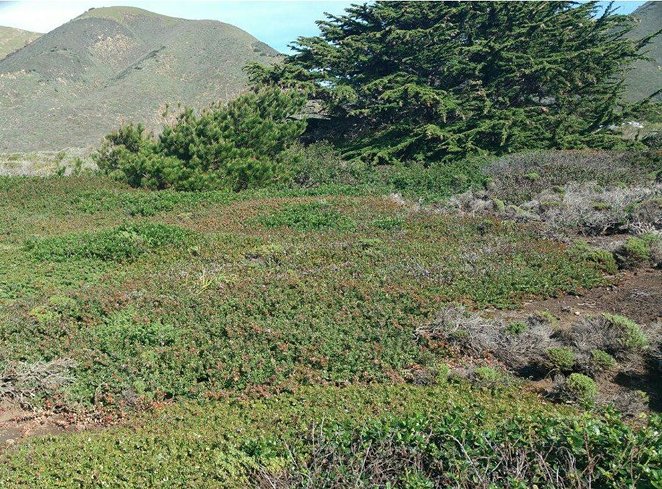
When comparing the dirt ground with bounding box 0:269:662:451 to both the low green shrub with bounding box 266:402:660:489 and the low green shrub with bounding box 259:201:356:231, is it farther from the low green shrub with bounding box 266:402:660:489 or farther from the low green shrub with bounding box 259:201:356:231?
the low green shrub with bounding box 259:201:356:231

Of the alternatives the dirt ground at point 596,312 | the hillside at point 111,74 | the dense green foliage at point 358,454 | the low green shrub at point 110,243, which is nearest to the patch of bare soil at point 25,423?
the dirt ground at point 596,312

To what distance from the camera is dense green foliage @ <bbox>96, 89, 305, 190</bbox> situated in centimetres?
1583

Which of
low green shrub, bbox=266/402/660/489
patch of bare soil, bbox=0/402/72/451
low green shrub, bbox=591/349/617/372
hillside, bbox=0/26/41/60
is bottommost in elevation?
patch of bare soil, bbox=0/402/72/451

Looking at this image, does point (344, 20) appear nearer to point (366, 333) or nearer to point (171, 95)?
point (366, 333)

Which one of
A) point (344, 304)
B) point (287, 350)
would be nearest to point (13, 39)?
point (344, 304)

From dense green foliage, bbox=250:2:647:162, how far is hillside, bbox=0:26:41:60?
61208mm

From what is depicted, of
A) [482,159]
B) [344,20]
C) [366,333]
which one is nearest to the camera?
[366,333]

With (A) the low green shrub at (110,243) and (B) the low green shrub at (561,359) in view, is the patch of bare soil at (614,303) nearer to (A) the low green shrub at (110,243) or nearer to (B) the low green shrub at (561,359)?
(B) the low green shrub at (561,359)

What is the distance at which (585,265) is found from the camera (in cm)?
885

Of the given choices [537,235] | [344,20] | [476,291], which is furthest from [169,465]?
[344,20]

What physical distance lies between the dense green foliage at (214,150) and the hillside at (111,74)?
21.4 m

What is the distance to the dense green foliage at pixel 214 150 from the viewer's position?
623 inches

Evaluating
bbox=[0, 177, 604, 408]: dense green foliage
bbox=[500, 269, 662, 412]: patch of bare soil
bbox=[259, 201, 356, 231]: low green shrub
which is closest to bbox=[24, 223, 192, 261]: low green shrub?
bbox=[0, 177, 604, 408]: dense green foliage

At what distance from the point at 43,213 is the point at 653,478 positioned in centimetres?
1283
